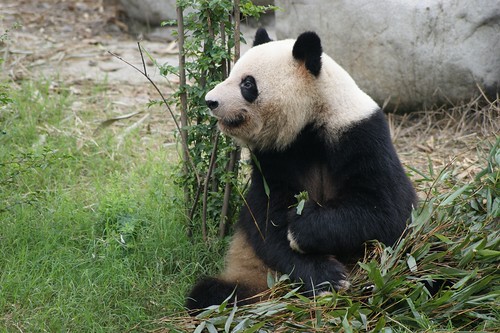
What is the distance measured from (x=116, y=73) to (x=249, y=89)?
499cm

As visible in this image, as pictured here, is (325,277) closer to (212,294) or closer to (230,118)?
(212,294)

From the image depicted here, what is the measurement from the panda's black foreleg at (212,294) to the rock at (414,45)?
3579 millimetres

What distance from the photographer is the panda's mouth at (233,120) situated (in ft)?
14.8

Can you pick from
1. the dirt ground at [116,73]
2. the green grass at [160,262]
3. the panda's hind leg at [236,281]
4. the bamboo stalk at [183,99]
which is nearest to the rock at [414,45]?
the dirt ground at [116,73]

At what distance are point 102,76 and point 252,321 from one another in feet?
18.3

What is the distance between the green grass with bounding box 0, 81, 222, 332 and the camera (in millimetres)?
4711

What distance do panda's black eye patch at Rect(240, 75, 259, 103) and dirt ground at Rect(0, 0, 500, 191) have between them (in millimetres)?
1651

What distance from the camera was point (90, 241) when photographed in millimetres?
5426

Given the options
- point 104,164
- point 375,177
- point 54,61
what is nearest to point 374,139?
point 375,177

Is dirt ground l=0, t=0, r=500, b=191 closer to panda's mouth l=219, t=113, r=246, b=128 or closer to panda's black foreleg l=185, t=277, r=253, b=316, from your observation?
panda's mouth l=219, t=113, r=246, b=128

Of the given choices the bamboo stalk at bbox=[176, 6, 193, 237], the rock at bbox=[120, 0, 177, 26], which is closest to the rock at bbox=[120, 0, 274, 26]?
the rock at bbox=[120, 0, 177, 26]

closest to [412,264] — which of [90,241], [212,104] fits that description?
[212,104]

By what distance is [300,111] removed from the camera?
4.53 m

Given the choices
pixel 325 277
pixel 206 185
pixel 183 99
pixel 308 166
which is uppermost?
pixel 183 99
